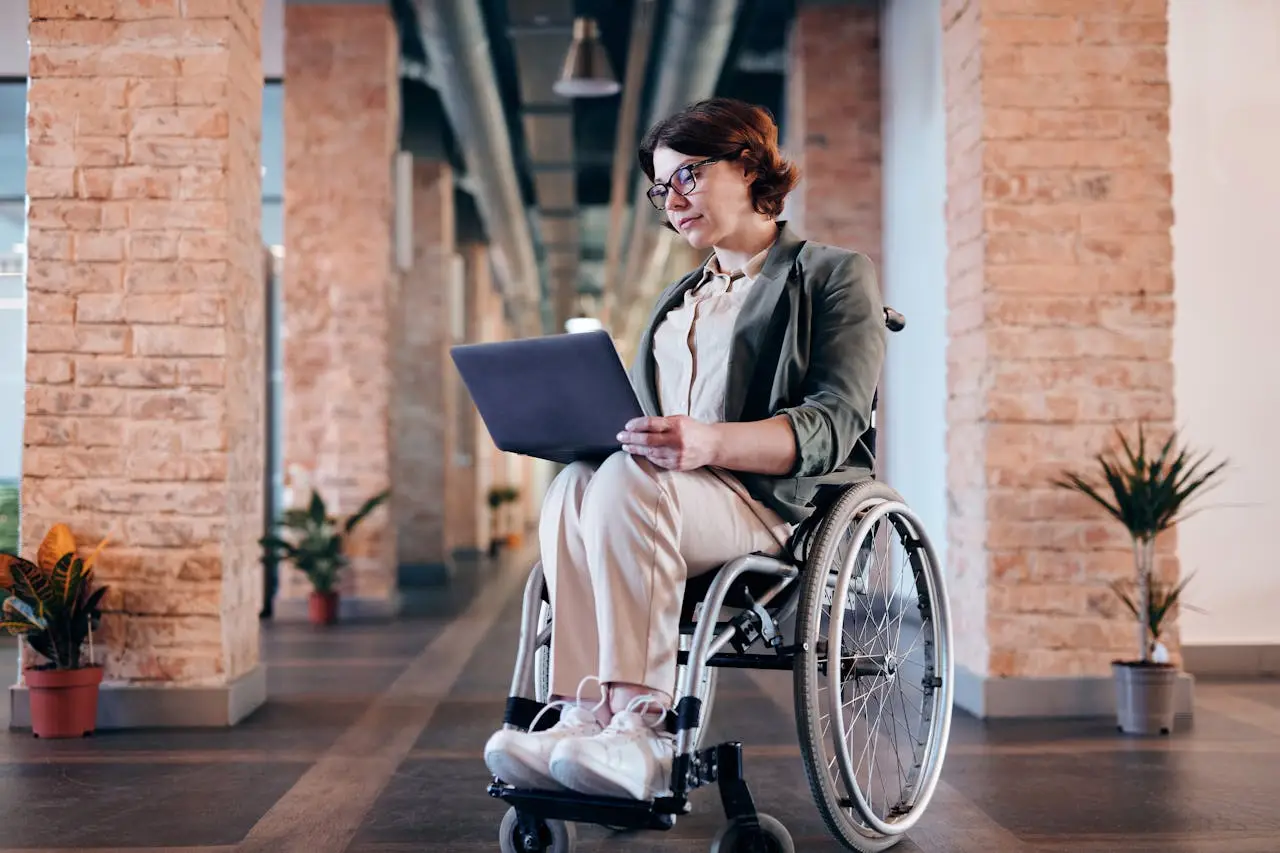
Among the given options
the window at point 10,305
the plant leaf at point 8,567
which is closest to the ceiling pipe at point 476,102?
the window at point 10,305

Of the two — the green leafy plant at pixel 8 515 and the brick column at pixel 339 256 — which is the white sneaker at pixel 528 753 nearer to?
the green leafy plant at pixel 8 515

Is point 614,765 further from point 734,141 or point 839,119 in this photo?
point 839,119

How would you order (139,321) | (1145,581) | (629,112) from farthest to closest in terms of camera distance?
(629,112)
(139,321)
(1145,581)

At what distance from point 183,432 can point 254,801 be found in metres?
1.41

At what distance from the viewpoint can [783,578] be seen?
2043 mm

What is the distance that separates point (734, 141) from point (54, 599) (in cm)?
248

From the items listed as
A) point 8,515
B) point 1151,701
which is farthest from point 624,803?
point 8,515

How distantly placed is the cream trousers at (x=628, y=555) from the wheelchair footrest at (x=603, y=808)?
0.16 metres

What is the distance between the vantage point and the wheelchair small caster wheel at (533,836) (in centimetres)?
198

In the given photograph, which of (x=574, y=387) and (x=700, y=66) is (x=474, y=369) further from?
(x=700, y=66)

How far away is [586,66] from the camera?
256 inches

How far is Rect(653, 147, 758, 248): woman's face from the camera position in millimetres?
2107

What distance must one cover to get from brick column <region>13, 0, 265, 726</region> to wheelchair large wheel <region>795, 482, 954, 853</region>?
81.0 inches

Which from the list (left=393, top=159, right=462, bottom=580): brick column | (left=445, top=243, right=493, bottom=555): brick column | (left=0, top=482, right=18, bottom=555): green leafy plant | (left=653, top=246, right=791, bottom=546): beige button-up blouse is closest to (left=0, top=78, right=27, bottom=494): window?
(left=0, top=482, right=18, bottom=555): green leafy plant
